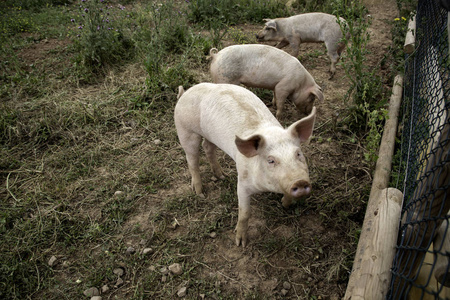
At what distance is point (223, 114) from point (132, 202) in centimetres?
156

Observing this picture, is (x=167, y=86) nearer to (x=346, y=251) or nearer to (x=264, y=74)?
(x=264, y=74)

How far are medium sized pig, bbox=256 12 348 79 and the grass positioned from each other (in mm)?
1736

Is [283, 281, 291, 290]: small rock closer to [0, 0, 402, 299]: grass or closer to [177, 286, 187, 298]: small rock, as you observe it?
[0, 0, 402, 299]: grass

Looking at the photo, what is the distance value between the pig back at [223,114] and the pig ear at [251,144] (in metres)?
0.28

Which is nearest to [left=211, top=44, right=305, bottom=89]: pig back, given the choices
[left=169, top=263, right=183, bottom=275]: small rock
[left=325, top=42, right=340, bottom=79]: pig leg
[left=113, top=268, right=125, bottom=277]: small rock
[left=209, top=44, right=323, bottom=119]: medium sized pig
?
[left=209, top=44, right=323, bottom=119]: medium sized pig

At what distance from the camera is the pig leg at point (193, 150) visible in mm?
3242

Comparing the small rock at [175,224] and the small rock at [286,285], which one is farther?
the small rock at [175,224]

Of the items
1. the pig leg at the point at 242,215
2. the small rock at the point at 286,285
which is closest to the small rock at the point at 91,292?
the pig leg at the point at 242,215

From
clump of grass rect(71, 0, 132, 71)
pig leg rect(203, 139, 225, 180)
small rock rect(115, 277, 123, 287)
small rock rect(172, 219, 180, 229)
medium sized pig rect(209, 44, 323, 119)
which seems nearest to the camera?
small rock rect(115, 277, 123, 287)

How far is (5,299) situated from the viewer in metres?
2.65

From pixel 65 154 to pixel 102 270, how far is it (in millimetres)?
1985

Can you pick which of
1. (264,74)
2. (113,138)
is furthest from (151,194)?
(264,74)

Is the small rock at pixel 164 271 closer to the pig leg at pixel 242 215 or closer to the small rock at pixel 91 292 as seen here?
the small rock at pixel 91 292

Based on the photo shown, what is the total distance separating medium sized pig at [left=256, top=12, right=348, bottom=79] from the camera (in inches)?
231
